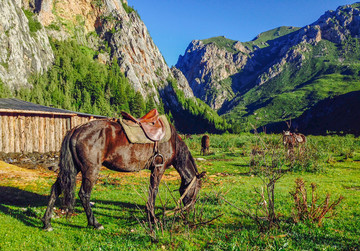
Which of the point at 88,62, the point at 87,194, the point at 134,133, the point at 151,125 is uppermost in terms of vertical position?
the point at 88,62

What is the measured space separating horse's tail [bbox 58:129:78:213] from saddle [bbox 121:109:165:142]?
1.60 meters

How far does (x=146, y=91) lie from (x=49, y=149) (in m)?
86.5

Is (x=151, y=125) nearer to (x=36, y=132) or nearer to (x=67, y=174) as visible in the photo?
(x=67, y=174)

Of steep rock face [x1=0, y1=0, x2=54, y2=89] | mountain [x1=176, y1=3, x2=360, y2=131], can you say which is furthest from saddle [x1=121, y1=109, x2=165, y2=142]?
mountain [x1=176, y1=3, x2=360, y2=131]

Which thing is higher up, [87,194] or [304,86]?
[304,86]

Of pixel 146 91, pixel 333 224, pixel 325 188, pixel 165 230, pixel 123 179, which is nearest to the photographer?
pixel 165 230

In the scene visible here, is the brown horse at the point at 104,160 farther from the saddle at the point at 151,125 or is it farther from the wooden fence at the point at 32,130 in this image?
the wooden fence at the point at 32,130

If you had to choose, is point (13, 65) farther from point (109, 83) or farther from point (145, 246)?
point (145, 246)

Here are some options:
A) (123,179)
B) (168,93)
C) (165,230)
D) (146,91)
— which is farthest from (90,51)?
(165,230)

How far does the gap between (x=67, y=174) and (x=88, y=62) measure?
8775cm

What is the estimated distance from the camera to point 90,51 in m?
92.0

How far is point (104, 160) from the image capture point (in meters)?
5.21

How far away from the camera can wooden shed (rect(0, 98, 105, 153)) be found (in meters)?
14.6

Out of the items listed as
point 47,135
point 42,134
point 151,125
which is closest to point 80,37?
point 47,135
